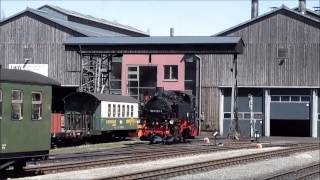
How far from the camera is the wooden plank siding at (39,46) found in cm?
5584

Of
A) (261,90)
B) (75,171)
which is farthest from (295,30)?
(75,171)

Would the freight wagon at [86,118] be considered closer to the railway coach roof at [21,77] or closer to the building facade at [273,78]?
the railway coach roof at [21,77]

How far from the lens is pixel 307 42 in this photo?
189ft

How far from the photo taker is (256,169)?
79.0 feet

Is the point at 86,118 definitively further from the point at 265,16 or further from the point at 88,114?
the point at 265,16

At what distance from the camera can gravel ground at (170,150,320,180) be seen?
2120cm

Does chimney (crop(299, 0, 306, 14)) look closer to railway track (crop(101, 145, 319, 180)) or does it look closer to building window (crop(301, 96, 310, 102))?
building window (crop(301, 96, 310, 102))

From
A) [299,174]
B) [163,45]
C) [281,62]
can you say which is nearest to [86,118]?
[163,45]

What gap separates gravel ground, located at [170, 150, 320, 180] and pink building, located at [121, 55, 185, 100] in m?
30.4

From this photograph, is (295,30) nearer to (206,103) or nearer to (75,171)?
(206,103)

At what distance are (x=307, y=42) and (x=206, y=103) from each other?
35.7 feet

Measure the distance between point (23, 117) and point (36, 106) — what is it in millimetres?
687

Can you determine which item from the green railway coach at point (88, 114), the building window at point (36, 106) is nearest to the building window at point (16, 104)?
the building window at point (36, 106)

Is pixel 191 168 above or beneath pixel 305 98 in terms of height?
beneath
